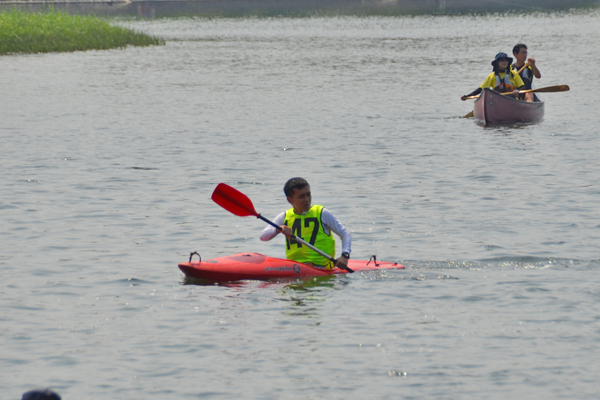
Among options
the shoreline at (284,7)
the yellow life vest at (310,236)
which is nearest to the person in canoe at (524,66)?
the yellow life vest at (310,236)

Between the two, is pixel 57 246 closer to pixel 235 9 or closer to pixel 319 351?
pixel 319 351

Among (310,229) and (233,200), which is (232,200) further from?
(310,229)

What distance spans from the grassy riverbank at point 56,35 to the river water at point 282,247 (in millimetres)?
14231

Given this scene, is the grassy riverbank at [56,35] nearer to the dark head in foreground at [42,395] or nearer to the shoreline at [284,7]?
the dark head in foreground at [42,395]

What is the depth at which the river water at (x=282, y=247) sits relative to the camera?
6.48 meters

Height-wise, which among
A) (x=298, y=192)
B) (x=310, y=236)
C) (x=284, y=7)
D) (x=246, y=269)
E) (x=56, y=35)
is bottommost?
(x=246, y=269)

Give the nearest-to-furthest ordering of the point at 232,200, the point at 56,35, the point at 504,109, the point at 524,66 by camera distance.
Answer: the point at 232,200
the point at 524,66
the point at 504,109
the point at 56,35

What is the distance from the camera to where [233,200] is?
9.16 m

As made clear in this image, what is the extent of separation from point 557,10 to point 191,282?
7783cm

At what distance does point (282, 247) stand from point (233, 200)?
1390 mm

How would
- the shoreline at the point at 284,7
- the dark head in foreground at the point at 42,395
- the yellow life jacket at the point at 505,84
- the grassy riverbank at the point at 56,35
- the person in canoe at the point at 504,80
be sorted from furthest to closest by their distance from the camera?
the shoreline at the point at 284,7, the grassy riverbank at the point at 56,35, the yellow life jacket at the point at 505,84, the person in canoe at the point at 504,80, the dark head in foreground at the point at 42,395

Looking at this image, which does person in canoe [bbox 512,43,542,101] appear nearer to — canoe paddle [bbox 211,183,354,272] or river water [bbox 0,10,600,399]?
river water [bbox 0,10,600,399]

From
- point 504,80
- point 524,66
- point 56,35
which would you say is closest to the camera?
point 524,66

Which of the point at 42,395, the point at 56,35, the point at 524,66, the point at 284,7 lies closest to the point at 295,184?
the point at 42,395
